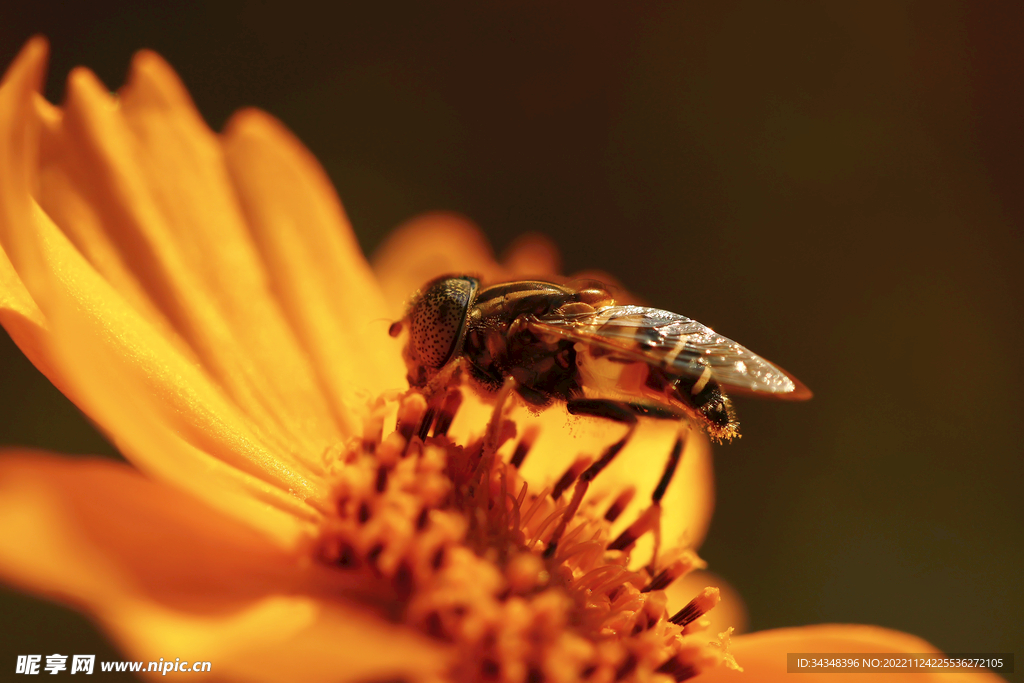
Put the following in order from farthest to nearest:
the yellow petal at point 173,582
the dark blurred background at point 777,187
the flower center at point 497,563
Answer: the dark blurred background at point 777,187 < the flower center at point 497,563 < the yellow petal at point 173,582

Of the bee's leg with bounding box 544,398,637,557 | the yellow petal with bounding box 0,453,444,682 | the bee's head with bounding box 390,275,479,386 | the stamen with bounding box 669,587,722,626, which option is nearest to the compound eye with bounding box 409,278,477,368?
the bee's head with bounding box 390,275,479,386

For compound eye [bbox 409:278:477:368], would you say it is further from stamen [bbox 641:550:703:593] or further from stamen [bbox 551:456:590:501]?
stamen [bbox 641:550:703:593]

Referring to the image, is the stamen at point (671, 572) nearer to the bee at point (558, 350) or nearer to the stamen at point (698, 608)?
the stamen at point (698, 608)

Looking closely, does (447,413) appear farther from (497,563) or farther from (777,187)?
(777,187)

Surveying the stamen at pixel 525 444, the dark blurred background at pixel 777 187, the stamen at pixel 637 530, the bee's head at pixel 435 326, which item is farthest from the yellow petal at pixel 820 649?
the dark blurred background at pixel 777 187

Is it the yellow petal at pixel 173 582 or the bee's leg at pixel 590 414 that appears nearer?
the yellow petal at pixel 173 582
